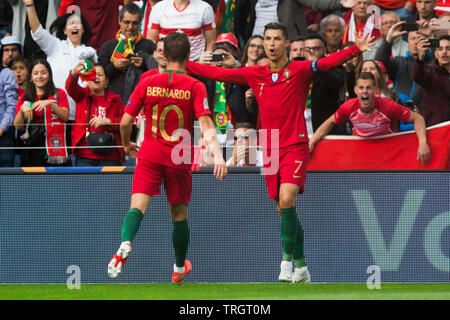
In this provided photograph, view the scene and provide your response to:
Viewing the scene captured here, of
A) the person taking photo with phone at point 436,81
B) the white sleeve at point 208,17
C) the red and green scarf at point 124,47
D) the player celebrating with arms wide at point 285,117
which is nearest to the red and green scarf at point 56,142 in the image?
the red and green scarf at point 124,47

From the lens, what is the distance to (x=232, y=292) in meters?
7.60

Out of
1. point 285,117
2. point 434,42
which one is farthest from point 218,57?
point 434,42

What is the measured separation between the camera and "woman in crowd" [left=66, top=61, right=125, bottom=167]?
10.2 metres

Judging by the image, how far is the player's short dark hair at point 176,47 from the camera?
7.88m

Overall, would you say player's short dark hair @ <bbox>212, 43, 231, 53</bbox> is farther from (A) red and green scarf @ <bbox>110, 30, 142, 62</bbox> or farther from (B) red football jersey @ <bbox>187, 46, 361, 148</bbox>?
(B) red football jersey @ <bbox>187, 46, 361, 148</bbox>

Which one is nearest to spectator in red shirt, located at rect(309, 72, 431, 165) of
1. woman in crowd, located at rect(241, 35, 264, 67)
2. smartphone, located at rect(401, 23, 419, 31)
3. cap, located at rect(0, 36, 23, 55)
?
smartphone, located at rect(401, 23, 419, 31)

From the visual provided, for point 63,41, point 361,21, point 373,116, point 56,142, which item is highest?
point 361,21

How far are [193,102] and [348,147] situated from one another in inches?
108

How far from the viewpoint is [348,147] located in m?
9.99

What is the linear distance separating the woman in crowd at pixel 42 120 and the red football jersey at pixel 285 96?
232cm

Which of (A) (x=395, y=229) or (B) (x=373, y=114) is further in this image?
(B) (x=373, y=114)

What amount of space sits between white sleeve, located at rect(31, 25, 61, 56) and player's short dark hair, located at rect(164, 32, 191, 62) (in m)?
4.83

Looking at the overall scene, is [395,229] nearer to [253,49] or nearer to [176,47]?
[253,49]

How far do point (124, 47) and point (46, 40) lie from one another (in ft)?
4.91
